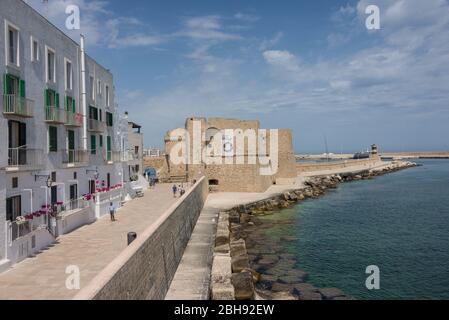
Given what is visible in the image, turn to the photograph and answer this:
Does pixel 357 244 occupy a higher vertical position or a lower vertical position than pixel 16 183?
lower

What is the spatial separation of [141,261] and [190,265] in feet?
20.0

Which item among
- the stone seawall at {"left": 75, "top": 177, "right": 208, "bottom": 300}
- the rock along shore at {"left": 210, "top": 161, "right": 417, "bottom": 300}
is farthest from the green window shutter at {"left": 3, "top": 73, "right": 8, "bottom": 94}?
the rock along shore at {"left": 210, "top": 161, "right": 417, "bottom": 300}

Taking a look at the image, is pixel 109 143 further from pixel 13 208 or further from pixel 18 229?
pixel 18 229

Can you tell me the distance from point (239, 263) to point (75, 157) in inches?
370

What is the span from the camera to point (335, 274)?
1566 cm

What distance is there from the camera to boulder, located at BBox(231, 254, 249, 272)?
573 inches

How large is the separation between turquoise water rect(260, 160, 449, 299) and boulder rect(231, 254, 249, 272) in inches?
110

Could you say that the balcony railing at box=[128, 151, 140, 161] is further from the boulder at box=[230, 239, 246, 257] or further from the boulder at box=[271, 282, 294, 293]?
the boulder at box=[271, 282, 294, 293]

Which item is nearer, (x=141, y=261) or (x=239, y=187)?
(x=141, y=261)

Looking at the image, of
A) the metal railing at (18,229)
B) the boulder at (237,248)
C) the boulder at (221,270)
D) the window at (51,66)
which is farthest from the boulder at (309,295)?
the window at (51,66)
